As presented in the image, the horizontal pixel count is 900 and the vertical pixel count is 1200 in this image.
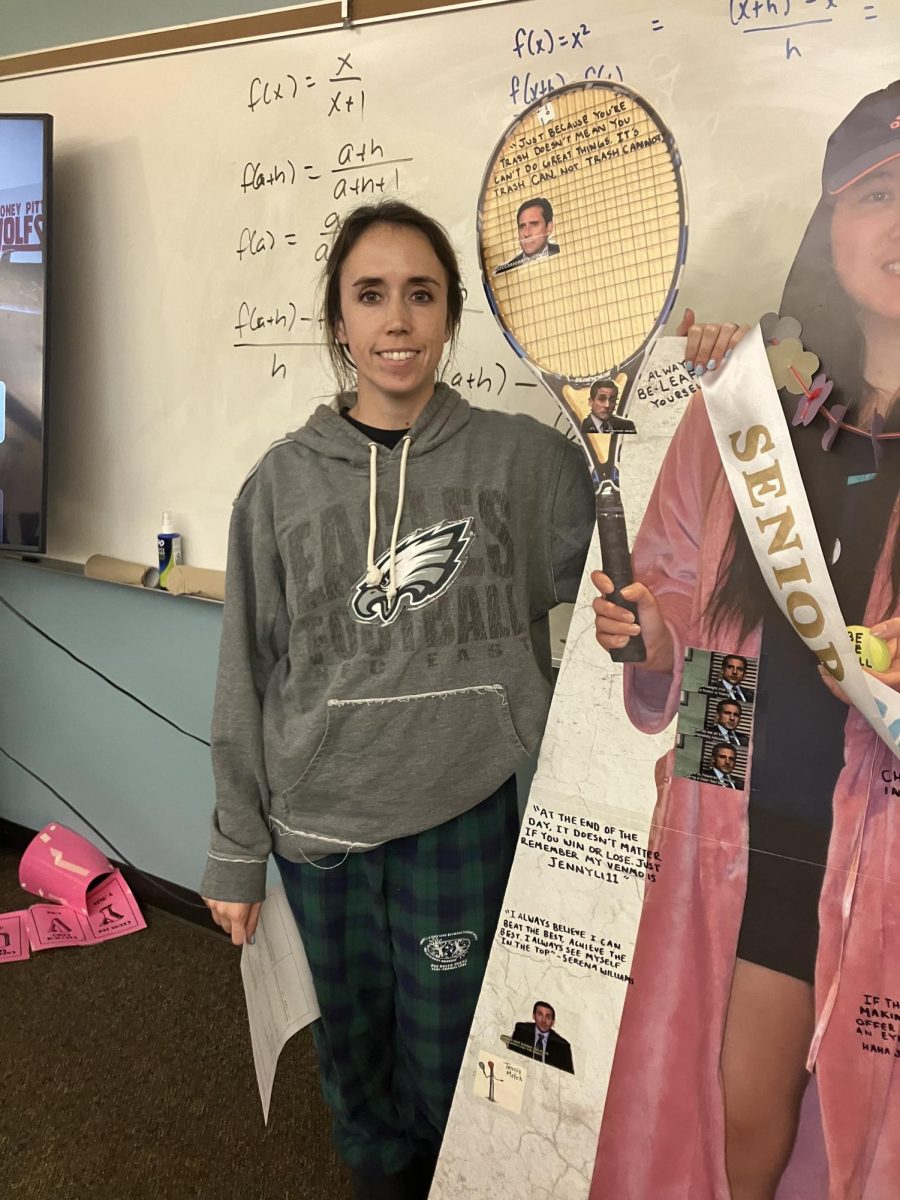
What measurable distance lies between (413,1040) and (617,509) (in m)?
0.66

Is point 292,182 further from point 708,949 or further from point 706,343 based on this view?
point 708,949

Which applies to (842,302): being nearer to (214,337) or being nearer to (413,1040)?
(413,1040)

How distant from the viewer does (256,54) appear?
1.45 m

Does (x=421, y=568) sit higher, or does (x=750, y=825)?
(x=421, y=568)

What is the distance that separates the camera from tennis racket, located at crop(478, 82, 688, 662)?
762mm

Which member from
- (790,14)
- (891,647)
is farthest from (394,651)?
(790,14)

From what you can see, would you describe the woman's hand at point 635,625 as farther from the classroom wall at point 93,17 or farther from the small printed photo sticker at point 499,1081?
the classroom wall at point 93,17

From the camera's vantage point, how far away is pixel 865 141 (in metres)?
0.63

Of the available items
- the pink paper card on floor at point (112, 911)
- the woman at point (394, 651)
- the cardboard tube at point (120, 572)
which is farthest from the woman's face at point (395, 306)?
the pink paper card on floor at point (112, 911)

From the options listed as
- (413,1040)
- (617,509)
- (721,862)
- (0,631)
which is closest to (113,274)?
(0,631)

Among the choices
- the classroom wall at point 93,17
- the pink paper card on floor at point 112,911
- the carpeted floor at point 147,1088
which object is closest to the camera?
the carpeted floor at point 147,1088

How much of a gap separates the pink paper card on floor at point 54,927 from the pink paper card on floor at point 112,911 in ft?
0.07

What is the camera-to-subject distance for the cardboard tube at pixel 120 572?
175 centimetres

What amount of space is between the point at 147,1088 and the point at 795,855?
4.13ft
